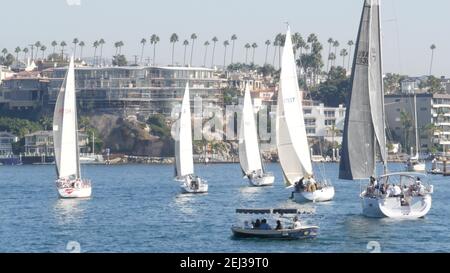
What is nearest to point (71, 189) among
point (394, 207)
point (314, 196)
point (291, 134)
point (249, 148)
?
point (291, 134)

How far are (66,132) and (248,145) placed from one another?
22.5 meters

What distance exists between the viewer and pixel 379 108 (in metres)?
56.6

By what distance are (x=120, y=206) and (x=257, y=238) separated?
27.4 meters

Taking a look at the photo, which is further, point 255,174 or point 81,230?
point 255,174

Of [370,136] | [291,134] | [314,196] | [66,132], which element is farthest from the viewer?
[66,132]

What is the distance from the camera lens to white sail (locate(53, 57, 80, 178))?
3130 inches

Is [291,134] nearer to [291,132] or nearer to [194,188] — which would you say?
[291,132]

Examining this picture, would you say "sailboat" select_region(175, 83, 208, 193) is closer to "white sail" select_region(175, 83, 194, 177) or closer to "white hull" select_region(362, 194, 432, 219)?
"white sail" select_region(175, 83, 194, 177)

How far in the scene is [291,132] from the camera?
241 ft

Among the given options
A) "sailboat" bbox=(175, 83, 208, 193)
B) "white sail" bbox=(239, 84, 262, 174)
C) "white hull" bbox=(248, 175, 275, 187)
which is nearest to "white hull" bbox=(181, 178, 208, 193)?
"sailboat" bbox=(175, 83, 208, 193)

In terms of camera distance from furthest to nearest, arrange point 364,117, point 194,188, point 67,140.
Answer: point 194,188 < point 67,140 < point 364,117

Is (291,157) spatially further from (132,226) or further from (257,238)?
(257,238)
